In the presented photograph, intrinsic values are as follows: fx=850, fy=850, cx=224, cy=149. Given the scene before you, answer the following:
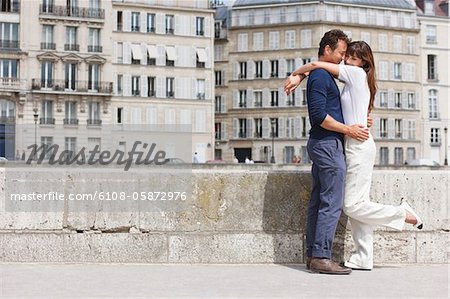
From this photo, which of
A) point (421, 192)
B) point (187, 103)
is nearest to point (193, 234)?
point (421, 192)

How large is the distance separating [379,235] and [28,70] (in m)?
65.7

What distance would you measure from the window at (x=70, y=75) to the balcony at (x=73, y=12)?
14.2ft

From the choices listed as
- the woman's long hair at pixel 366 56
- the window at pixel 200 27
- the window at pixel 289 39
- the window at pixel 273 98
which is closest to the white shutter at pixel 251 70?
the window at pixel 273 98

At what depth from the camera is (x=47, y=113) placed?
241 ft

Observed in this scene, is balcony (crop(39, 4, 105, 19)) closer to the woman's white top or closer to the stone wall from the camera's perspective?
the stone wall

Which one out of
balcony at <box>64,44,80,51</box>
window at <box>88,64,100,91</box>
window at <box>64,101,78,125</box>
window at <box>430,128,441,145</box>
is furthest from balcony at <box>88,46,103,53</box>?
window at <box>430,128,441,145</box>

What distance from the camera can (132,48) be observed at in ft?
253

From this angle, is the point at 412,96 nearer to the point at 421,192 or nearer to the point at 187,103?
the point at 187,103

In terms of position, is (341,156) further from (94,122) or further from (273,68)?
(273,68)

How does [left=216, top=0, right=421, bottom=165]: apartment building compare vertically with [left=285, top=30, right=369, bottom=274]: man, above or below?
above

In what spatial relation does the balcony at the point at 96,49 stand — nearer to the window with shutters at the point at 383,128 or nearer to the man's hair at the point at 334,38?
the window with shutters at the point at 383,128

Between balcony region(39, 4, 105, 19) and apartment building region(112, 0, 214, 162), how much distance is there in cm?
277

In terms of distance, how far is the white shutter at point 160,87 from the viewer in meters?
78.2

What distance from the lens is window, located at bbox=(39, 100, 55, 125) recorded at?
240 feet
